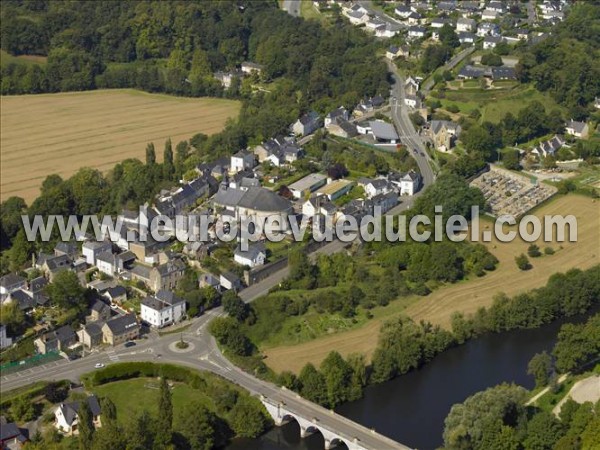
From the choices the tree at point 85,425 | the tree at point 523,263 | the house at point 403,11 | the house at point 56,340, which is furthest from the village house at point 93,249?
the house at point 403,11

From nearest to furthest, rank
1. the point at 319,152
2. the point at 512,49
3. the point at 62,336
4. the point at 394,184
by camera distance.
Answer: the point at 62,336
the point at 394,184
the point at 319,152
the point at 512,49

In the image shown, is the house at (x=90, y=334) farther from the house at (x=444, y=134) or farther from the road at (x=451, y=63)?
the road at (x=451, y=63)

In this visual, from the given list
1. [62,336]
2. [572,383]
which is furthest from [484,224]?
[62,336]

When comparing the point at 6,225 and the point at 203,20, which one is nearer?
the point at 6,225

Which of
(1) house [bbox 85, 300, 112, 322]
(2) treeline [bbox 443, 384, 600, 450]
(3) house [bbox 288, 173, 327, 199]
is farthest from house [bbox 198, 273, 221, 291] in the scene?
(2) treeline [bbox 443, 384, 600, 450]

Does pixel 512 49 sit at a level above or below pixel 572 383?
above

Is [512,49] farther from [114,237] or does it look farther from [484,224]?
[114,237]

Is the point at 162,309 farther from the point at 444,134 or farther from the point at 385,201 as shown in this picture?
the point at 444,134
